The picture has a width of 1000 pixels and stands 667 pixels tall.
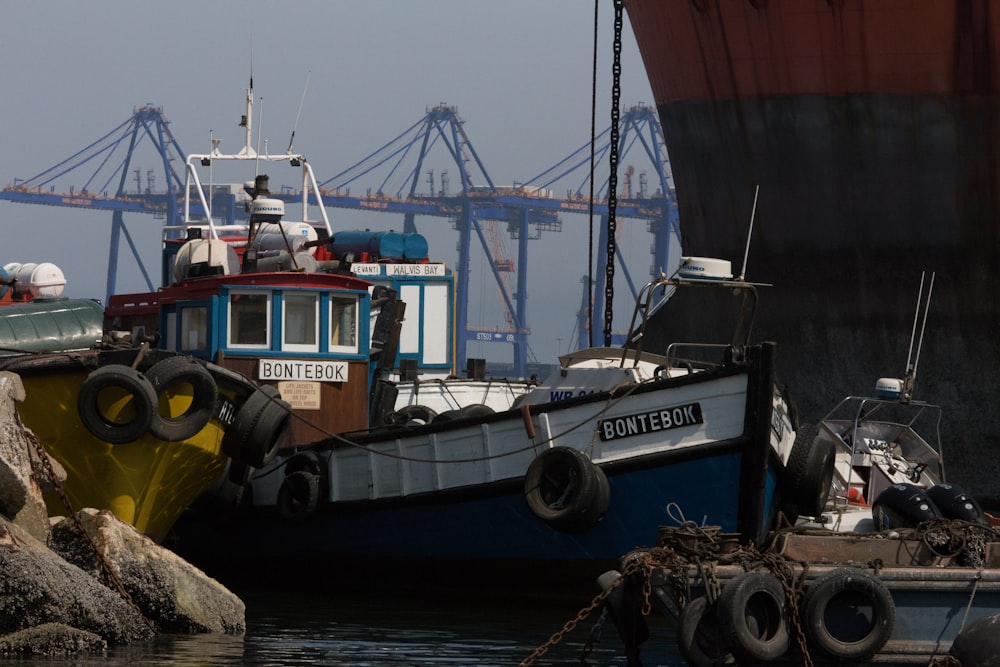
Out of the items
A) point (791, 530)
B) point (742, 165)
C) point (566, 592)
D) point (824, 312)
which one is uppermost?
point (742, 165)

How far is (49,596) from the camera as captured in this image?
1152 centimetres

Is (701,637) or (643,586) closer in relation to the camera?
(701,637)

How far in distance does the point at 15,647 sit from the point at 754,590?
4.88 meters

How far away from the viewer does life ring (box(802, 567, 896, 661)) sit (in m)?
10.7

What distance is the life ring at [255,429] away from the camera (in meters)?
15.1

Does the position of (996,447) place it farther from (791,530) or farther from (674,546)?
(674,546)

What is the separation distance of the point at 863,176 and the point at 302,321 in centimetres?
1015

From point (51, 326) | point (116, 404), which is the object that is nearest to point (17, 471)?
point (116, 404)

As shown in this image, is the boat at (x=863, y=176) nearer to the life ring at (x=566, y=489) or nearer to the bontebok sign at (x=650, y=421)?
the bontebok sign at (x=650, y=421)

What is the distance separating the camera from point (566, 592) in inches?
583

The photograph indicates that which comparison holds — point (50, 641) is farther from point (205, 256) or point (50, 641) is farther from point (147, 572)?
point (205, 256)

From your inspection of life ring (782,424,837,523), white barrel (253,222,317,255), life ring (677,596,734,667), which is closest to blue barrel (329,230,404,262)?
white barrel (253,222,317,255)

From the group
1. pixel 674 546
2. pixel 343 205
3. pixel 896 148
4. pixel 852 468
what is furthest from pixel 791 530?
pixel 343 205

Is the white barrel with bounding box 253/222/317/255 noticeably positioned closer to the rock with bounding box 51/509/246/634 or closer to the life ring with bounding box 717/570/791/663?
the rock with bounding box 51/509/246/634
